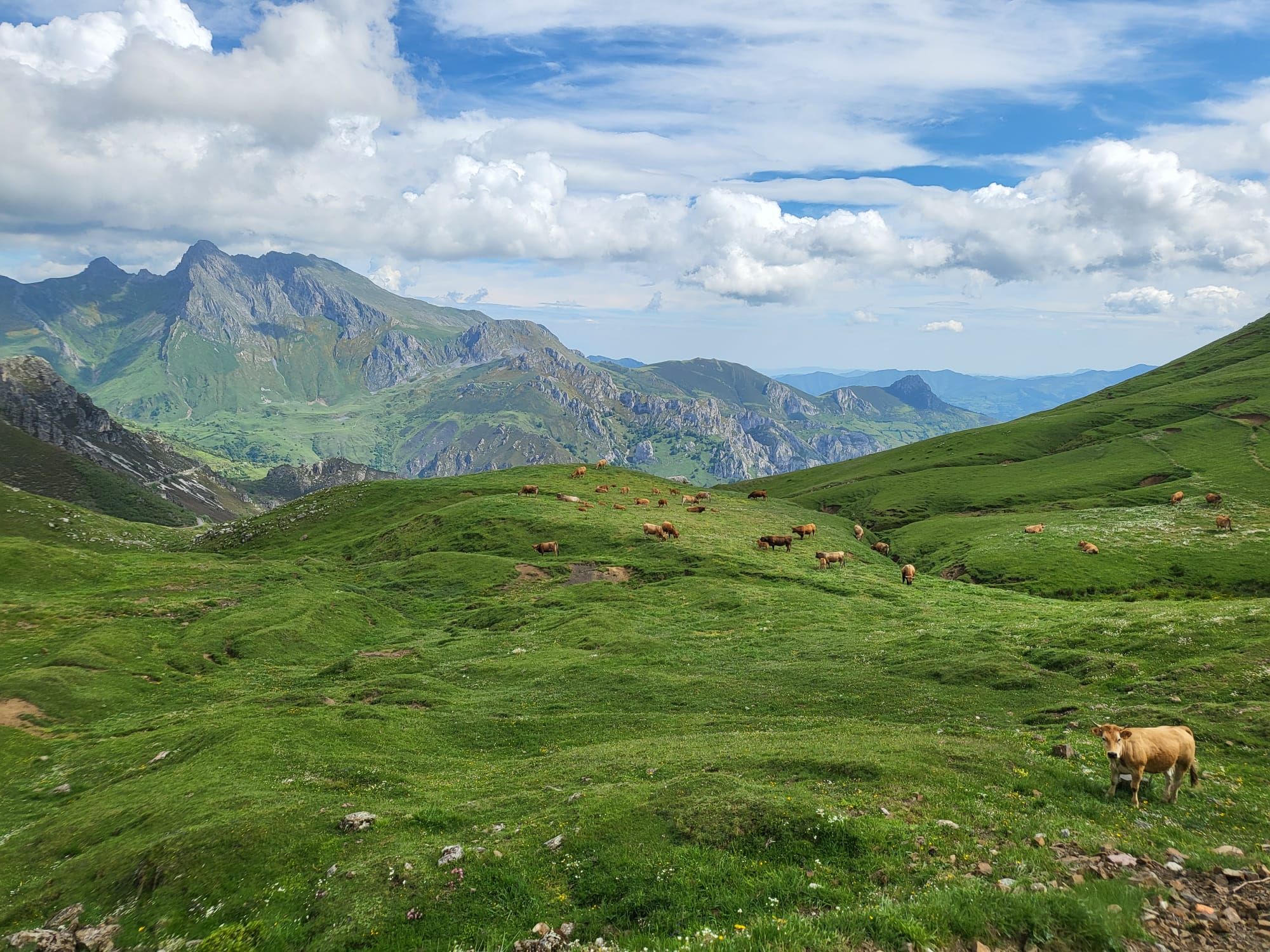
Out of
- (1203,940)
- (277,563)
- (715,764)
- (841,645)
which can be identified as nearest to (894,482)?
(841,645)

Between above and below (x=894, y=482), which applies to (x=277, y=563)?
below

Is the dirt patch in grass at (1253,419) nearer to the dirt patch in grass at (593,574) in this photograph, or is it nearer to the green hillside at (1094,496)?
the green hillside at (1094,496)

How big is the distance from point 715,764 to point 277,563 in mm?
83465

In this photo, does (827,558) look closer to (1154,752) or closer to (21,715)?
(1154,752)

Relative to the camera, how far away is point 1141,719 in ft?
83.6

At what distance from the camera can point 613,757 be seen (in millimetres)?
27328

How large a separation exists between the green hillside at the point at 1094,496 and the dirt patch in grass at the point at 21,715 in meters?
84.9

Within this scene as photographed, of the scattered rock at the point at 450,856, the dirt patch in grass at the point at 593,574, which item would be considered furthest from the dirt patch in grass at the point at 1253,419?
the scattered rock at the point at 450,856

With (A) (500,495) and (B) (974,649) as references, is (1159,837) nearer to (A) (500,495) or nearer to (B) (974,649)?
(B) (974,649)

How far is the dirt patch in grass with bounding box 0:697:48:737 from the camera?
37250mm

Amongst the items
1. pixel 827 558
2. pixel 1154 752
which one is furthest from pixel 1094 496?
pixel 1154 752

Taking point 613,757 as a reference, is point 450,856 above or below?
above

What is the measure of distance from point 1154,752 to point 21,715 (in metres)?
56.6

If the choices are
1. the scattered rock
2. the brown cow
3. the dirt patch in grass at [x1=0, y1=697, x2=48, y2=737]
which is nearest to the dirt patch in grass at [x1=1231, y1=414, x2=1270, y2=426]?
the brown cow
